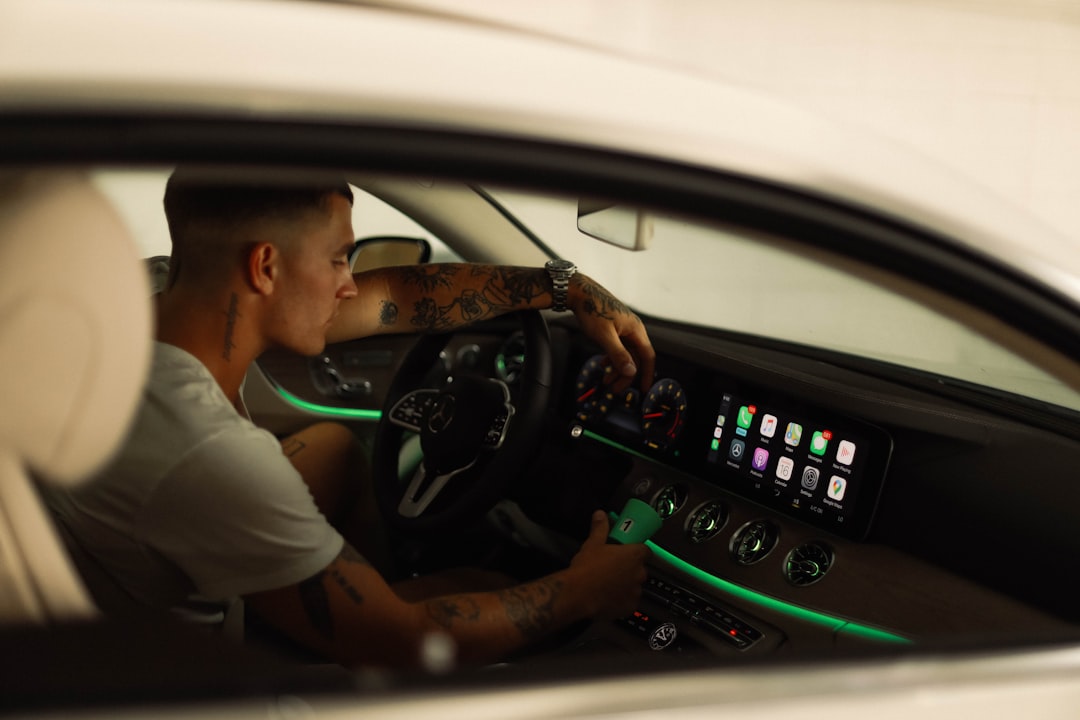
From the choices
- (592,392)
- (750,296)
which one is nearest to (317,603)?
(592,392)

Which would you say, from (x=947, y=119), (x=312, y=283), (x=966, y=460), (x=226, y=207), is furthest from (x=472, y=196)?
(x=947, y=119)

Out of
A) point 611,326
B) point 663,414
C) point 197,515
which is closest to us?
point 197,515

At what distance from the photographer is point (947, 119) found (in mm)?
5570

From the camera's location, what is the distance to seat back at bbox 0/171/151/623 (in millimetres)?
759

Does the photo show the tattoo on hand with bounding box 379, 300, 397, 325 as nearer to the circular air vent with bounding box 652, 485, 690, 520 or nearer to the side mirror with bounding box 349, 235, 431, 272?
the side mirror with bounding box 349, 235, 431, 272

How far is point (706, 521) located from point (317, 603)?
89 centimetres

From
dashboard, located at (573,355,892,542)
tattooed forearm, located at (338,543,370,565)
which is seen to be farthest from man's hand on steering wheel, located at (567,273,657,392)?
tattooed forearm, located at (338,543,370,565)

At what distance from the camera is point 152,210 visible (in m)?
1.47

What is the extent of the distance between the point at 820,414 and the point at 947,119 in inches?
184

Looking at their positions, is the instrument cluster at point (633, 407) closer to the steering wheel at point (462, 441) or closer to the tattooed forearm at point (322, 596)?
the steering wheel at point (462, 441)

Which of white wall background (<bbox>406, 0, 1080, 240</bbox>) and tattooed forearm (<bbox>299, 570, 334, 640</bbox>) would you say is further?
white wall background (<bbox>406, 0, 1080, 240</bbox>)

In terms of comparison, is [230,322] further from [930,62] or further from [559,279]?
[930,62]

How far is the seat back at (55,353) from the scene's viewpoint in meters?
0.76

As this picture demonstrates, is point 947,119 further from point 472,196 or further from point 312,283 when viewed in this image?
point 312,283
